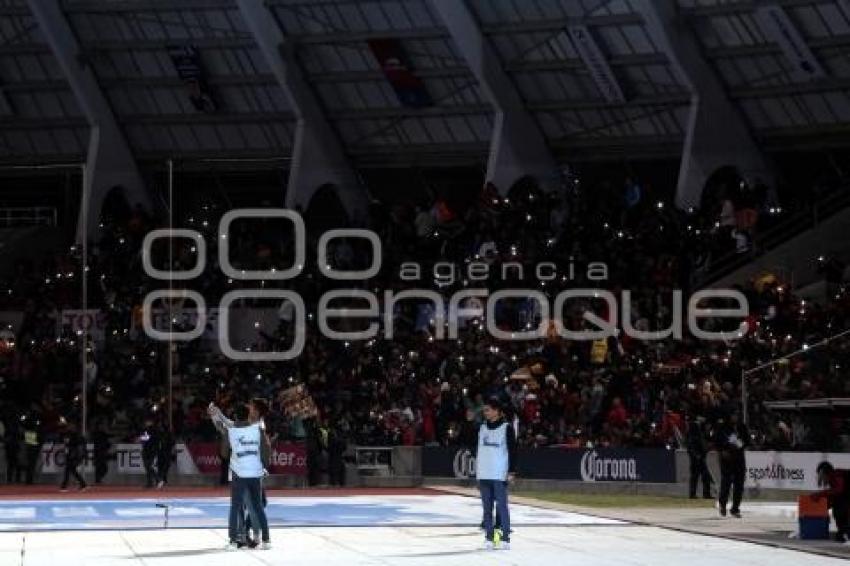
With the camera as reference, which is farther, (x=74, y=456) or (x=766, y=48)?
(x=766, y=48)

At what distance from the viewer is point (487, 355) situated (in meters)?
41.6

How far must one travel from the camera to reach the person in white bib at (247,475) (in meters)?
20.5

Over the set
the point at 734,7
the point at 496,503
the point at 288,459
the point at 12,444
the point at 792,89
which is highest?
the point at 734,7

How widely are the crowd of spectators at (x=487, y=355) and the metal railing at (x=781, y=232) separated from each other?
1.33ft

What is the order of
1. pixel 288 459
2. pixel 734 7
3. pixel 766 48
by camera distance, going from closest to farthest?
pixel 288 459, pixel 734 7, pixel 766 48

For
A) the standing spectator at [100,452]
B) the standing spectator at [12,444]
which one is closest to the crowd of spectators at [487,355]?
the standing spectator at [12,444]

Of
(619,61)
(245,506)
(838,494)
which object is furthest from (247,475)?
(619,61)

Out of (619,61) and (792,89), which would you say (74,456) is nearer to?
(619,61)

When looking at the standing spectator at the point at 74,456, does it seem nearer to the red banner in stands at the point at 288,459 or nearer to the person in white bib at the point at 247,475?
the red banner in stands at the point at 288,459

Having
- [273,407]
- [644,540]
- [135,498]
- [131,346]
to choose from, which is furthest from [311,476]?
[644,540]

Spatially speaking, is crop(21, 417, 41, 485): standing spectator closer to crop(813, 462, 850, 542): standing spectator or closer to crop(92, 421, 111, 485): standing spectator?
crop(92, 421, 111, 485): standing spectator

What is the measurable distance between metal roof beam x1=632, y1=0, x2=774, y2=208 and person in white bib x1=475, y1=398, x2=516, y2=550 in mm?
26990

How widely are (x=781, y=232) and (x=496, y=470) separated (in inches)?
1105

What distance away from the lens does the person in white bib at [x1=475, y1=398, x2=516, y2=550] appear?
20.6 m
